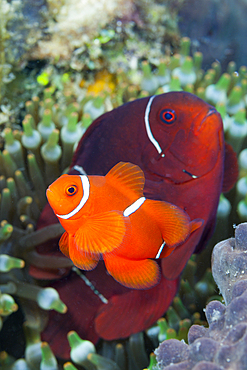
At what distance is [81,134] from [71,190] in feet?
2.44

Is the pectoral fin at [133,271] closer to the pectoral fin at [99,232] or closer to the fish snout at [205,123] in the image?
the pectoral fin at [99,232]

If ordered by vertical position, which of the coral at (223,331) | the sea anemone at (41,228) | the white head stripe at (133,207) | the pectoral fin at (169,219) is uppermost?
the white head stripe at (133,207)

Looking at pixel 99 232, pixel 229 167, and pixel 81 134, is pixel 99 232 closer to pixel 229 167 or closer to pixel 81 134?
pixel 229 167

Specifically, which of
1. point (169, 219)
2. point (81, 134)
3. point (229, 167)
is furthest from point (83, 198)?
point (81, 134)

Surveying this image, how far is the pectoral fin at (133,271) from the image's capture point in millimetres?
584

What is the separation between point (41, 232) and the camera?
99 cm

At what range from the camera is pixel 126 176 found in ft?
1.88

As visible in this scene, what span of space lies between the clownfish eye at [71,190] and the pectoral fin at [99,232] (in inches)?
2.1

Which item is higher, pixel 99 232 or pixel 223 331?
pixel 99 232

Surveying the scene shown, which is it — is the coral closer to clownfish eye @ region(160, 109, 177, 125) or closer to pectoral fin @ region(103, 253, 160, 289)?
pectoral fin @ region(103, 253, 160, 289)

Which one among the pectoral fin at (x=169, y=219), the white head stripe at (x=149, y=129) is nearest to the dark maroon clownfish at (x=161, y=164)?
the white head stripe at (x=149, y=129)

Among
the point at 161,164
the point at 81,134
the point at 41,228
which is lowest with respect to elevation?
the point at 41,228

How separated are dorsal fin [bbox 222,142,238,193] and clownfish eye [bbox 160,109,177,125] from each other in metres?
0.23

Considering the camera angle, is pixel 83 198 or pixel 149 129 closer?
pixel 83 198
